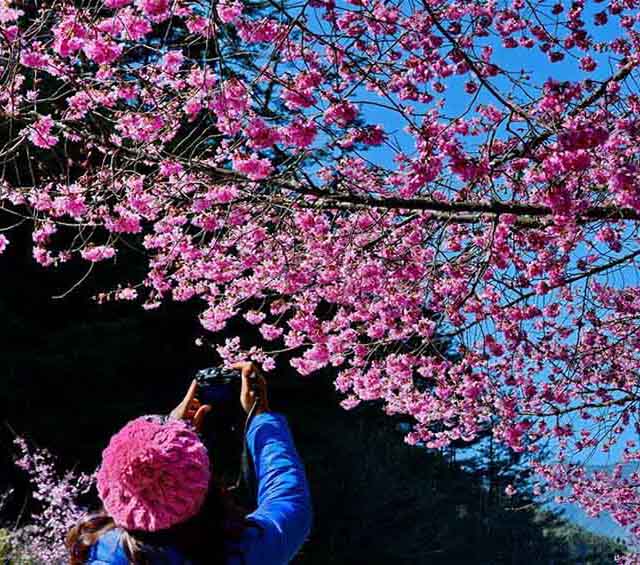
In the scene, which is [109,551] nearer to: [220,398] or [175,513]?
[175,513]

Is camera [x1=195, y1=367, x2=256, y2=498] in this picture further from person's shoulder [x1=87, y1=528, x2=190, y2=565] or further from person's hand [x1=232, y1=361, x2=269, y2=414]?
person's shoulder [x1=87, y1=528, x2=190, y2=565]

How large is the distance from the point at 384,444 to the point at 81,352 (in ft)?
29.2

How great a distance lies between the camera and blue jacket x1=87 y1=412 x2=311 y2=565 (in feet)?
5.72

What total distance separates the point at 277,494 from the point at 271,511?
0.14ft

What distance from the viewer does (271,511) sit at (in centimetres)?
183


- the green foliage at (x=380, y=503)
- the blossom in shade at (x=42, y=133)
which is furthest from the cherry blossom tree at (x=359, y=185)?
the green foliage at (x=380, y=503)

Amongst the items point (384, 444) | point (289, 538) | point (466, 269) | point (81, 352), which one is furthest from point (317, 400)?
point (289, 538)

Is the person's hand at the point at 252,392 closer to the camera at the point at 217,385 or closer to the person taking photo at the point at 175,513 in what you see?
the camera at the point at 217,385

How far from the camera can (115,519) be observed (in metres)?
1.72

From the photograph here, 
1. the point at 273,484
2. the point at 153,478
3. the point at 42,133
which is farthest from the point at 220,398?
the point at 42,133

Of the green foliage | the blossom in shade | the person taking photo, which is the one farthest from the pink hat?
the green foliage

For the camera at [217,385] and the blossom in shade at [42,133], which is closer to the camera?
the camera at [217,385]

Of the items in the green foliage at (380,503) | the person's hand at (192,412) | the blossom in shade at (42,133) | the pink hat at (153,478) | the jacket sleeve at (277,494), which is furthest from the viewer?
the green foliage at (380,503)

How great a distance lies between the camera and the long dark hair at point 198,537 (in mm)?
1709
